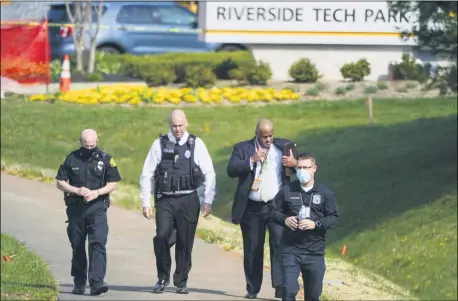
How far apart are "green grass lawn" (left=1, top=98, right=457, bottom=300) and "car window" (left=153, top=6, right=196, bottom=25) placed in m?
8.14

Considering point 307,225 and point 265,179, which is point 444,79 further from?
point 307,225

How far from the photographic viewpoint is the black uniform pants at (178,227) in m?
11.0

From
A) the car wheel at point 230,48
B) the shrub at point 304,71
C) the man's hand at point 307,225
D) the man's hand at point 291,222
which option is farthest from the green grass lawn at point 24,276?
the car wheel at point 230,48

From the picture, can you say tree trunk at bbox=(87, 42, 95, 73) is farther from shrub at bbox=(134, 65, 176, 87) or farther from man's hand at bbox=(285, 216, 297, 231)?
man's hand at bbox=(285, 216, 297, 231)

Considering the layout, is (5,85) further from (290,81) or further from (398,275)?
(290,81)

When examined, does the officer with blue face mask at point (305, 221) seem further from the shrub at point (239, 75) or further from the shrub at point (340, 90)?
the shrub at point (239, 75)

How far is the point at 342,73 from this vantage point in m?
17.4

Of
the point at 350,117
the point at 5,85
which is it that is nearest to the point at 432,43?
the point at 350,117

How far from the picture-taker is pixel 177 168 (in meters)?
10.7

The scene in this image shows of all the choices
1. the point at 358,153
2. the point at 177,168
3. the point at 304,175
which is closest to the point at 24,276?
the point at 177,168

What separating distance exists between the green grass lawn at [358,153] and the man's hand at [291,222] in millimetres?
6813

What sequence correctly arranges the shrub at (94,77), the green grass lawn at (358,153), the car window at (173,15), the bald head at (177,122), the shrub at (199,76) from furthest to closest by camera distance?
the car window at (173,15) → the shrub at (94,77) → the shrub at (199,76) → the green grass lawn at (358,153) → the bald head at (177,122)

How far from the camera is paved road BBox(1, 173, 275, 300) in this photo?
1299 centimetres

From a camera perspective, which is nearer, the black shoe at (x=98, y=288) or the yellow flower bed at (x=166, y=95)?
the black shoe at (x=98, y=288)
